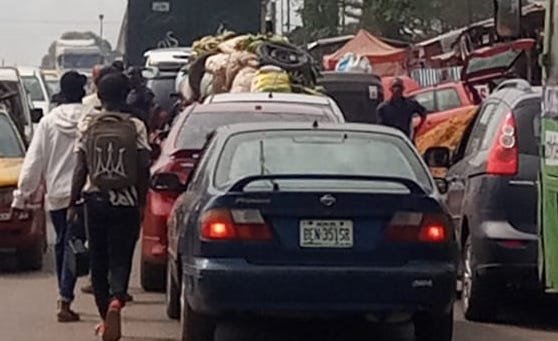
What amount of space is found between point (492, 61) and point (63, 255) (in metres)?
12.7

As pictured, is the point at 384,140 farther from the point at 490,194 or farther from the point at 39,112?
the point at 39,112

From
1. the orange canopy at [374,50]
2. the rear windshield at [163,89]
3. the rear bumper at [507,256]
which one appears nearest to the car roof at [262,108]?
the rear bumper at [507,256]

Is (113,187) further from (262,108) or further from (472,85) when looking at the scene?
(472,85)

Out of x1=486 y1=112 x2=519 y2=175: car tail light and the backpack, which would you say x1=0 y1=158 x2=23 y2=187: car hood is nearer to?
the backpack

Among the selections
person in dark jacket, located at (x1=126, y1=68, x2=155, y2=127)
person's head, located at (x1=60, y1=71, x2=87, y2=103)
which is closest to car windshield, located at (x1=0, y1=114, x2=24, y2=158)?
person in dark jacket, located at (x1=126, y1=68, x2=155, y2=127)

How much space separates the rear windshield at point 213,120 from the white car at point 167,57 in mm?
12434

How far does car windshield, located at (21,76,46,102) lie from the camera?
3294cm

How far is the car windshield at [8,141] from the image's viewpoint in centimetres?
1733

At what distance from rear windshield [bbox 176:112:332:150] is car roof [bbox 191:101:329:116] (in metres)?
0.06

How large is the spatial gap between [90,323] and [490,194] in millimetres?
3176

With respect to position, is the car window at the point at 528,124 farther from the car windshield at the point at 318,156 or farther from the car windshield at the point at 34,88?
the car windshield at the point at 34,88

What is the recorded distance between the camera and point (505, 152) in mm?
11930

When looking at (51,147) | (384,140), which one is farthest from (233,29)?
(384,140)

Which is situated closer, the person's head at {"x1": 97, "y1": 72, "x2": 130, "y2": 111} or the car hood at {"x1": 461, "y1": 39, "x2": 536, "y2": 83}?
the person's head at {"x1": 97, "y1": 72, "x2": 130, "y2": 111}
